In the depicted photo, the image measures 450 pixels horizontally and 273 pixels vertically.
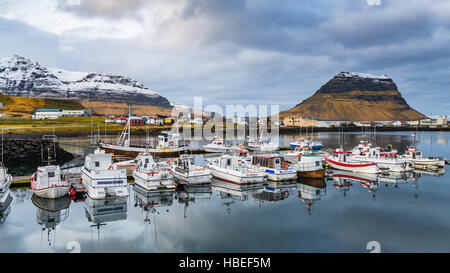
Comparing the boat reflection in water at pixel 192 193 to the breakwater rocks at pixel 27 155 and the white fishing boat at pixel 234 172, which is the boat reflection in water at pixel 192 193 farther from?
the breakwater rocks at pixel 27 155

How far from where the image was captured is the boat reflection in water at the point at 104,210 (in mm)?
17953

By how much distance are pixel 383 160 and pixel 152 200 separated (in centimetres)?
2665

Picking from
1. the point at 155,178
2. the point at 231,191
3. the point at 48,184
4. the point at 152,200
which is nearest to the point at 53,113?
the point at 48,184

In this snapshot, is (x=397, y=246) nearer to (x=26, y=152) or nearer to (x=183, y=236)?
(x=183, y=236)

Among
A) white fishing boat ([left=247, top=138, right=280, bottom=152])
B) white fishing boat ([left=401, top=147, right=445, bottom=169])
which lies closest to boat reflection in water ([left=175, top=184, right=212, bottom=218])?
white fishing boat ([left=401, top=147, right=445, bottom=169])

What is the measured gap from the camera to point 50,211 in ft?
63.5

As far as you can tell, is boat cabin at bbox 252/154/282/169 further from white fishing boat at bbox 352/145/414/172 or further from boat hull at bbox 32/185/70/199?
boat hull at bbox 32/185/70/199

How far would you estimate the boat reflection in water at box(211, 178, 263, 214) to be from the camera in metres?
23.0

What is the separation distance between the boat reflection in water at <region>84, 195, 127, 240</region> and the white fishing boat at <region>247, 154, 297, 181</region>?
42.7 ft

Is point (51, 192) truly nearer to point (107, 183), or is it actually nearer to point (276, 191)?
point (107, 183)

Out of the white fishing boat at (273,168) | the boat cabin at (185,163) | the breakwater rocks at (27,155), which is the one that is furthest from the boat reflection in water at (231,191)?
the breakwater rocks at (27,155)

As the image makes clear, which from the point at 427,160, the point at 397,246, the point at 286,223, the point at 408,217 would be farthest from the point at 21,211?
the point at 427,160

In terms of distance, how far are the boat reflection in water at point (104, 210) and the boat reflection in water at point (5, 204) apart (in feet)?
14.2
